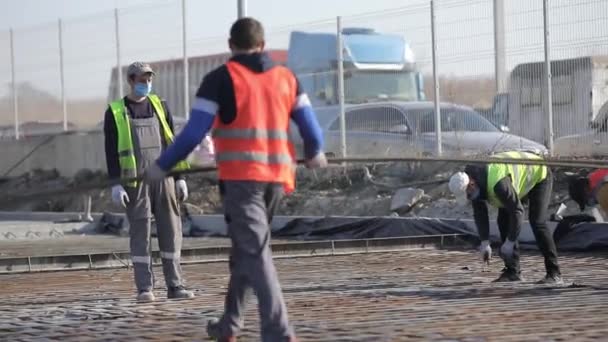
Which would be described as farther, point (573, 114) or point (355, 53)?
point (355, 53)

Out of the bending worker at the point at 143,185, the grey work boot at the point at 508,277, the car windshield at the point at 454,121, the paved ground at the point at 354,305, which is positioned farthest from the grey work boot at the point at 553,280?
the car windshield at the point at 454,121

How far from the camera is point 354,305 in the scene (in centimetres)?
977

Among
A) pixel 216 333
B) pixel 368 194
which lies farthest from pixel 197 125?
pixel 368 194

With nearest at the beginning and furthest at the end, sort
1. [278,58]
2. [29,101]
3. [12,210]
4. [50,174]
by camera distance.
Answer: [278,58], [12,210], [50,174], [29,101]

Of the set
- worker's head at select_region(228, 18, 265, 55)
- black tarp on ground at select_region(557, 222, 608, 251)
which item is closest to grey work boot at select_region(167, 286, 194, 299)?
worker's head at select_region(228, 18, 265, 55)

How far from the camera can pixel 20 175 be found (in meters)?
30.5

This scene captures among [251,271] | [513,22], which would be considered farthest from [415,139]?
[251,271]

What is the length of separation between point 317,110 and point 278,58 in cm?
267

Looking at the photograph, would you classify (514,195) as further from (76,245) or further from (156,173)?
(76,245)

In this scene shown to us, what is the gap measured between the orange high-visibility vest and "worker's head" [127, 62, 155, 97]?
10.3 ft

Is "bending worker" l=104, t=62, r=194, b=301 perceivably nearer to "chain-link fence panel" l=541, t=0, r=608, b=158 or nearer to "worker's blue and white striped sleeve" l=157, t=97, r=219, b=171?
"worker's blue and white striped sleeve" l=157, t=97, r=219, b=171

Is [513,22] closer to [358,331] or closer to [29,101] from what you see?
[358,331]

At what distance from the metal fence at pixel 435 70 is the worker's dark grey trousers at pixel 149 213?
8.94m

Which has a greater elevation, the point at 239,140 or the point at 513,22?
the point at 513,22
